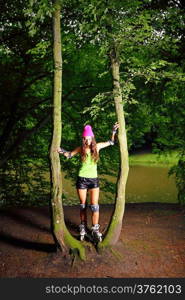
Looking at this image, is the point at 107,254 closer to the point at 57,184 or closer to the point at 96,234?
the point at 96,234

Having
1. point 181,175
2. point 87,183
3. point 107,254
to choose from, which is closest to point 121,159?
point 87,183

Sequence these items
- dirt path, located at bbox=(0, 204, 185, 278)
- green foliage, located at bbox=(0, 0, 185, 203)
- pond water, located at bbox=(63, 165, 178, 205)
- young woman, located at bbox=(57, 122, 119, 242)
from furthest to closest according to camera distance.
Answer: pond water, located at bbox=(63, 165, 178, 205)
green foliage, located at bbox=(0, 0, 185, 203)
young woman, located at bbox=(57, 122, 119, 242)
dirt path, located at bbox=(0, 204, 185, 278)

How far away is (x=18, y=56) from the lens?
13.8 meters

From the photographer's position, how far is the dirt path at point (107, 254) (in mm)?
6801

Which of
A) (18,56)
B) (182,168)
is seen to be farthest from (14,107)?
(182,168)

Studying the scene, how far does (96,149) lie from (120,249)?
2.14 meters

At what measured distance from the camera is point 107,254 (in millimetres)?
7305

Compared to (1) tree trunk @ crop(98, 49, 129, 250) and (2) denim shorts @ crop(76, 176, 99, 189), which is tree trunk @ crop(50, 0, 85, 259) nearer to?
(2) denim shorts @ crop(76, 176, 99, 189)

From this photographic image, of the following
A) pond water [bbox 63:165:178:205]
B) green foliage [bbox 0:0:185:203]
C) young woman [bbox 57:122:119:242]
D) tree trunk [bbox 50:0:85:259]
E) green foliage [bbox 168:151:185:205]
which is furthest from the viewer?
pond water [bbox 63:165:178:205]

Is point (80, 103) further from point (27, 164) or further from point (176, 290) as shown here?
Answer: point (176, 290)

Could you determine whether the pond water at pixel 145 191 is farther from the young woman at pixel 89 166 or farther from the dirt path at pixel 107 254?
the young woman at pixel 89 166

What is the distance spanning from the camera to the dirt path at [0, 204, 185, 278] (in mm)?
6801

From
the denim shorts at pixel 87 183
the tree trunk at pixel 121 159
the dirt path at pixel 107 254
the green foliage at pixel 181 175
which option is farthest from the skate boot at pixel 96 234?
the green foliage at pixel 181 175

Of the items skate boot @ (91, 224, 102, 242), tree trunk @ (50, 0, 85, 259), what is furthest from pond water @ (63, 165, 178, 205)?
tree trunk @ (50, 0, 85, 259)
